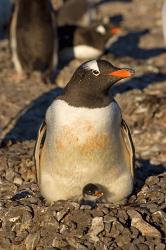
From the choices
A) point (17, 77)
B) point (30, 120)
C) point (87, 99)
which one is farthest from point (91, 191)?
point (17, 77)

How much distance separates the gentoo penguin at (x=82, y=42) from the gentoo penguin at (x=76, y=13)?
1.49 m

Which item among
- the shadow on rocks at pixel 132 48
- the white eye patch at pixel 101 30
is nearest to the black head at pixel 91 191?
the white eye patch at pixel 101 30

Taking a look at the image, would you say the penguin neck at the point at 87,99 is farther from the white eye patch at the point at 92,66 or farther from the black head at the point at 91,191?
the black head at the point at 91,191

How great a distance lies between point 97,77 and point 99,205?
31.9 inches

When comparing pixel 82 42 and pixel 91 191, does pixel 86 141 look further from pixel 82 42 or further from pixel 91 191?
pixel 82 42

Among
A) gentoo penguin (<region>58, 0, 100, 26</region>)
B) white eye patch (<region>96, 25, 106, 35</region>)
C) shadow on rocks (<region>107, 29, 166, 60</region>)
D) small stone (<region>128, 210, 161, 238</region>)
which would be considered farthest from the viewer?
gentoo penguin (<region>58, 0, 100, 26</region>)

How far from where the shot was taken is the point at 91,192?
14.5ft

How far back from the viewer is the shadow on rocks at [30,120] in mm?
6688

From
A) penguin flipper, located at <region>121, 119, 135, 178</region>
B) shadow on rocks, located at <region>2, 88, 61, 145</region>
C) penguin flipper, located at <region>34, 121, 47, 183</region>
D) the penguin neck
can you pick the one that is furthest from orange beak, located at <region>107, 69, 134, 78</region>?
shadow on rocks, located at <region>2, 88, 61, 145</region>

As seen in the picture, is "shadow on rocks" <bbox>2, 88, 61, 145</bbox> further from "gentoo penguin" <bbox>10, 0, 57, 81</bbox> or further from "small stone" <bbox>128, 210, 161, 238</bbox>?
"small stone" <bbox>128, 210, 161, 238</bbox>

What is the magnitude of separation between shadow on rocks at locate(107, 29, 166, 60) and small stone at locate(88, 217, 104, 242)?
230 inches

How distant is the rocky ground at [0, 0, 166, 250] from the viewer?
4145 millimetres

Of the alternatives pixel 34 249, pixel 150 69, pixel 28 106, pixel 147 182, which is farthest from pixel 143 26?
pixel 34 249

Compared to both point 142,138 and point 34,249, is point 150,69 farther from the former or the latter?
point 34,249
